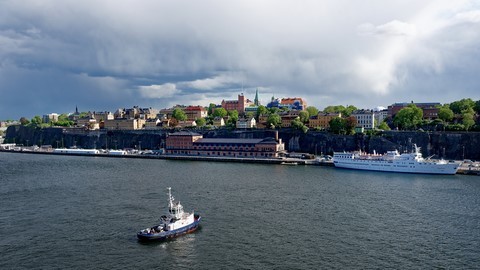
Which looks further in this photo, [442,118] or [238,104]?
[238,104]

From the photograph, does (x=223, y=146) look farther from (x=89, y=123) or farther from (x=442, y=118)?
(x=89, y=123)

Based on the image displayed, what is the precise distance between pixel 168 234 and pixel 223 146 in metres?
63.6

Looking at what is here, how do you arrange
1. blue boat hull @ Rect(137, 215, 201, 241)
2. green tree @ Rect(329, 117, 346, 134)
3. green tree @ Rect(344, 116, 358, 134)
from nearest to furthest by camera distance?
blue boat hull @ Rect(137, 215, 201, 241) < green tree @ Rect(344, 116, 358, 134) < green tree @ Rect(329, 117, 346, 134)

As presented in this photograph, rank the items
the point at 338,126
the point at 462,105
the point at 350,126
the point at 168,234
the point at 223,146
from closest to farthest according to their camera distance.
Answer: the point at 168,234, the point at 350,126, the point at 223,146, the point at 338,126, the point at 462,105

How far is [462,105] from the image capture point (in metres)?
114

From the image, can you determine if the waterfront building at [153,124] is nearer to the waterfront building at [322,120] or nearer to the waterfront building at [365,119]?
the waterfront building at [322,120]

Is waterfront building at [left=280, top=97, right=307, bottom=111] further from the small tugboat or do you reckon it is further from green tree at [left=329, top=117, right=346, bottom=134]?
the small tugboat

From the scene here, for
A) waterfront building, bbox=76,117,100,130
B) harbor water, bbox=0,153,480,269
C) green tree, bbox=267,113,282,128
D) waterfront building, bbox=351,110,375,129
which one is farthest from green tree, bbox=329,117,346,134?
waterfront building, bbox=76,117,100,130

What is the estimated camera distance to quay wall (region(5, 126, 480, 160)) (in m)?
80.4

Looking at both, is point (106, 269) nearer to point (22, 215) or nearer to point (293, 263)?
point (293, 263)

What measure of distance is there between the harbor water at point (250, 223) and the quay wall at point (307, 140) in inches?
888

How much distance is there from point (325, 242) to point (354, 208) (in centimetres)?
1111

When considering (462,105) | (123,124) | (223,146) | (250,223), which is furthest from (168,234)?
(123,124)

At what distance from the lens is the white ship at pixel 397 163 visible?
64750mm
